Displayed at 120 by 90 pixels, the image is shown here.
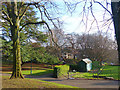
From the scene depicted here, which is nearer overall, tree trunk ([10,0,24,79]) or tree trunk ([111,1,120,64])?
tree trunk ([111,1,120,64])

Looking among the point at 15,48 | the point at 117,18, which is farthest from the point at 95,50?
the point at 117,18

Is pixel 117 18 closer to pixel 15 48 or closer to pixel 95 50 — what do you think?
pixel 15 48

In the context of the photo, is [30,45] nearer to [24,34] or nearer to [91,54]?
[24,34]

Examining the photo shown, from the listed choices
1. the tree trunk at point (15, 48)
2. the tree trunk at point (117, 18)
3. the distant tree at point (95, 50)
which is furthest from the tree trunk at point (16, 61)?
the distant tree at point (95, 50)

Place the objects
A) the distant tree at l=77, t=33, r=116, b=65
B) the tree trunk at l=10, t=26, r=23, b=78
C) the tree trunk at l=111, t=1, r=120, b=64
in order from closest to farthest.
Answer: the tree trunk at l=111, t=1, r=120, b=64 → the tree trunk at l=10, t=26, r=23, b=78 → the distant tree at l=77, t=33, r=116, b=65

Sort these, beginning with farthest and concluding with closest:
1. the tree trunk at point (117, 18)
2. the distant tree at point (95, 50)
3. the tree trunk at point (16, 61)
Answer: the distant tree at point (95, 50), the tree trunk at point (16, 61), the tree trunk at point (117, 18)

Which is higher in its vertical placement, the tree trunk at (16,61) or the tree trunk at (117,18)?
the tree trunk at (117,18)

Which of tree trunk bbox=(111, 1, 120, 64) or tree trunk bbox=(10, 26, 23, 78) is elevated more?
tree trunk bbox=(111, 1, 120, 64)

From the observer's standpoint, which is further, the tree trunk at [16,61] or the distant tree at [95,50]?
the distant tree at [95,50]

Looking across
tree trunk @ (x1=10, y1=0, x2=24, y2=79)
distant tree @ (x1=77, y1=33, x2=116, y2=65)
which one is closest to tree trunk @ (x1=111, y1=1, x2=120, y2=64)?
tree trunk @ (x1=10, y1=0, x2=24, y2=79)

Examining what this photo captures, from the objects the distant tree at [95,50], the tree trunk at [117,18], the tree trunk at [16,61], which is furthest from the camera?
the distant tree at [95,50]

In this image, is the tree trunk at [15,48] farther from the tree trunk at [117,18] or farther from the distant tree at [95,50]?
the distant tree at [95,50]

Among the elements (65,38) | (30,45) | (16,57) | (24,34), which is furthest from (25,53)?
(65,38)

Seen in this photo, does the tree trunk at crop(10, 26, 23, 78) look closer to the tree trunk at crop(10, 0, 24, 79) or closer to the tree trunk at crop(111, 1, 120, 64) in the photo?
the tree trunk at crop(10, 0, 24, 79)
